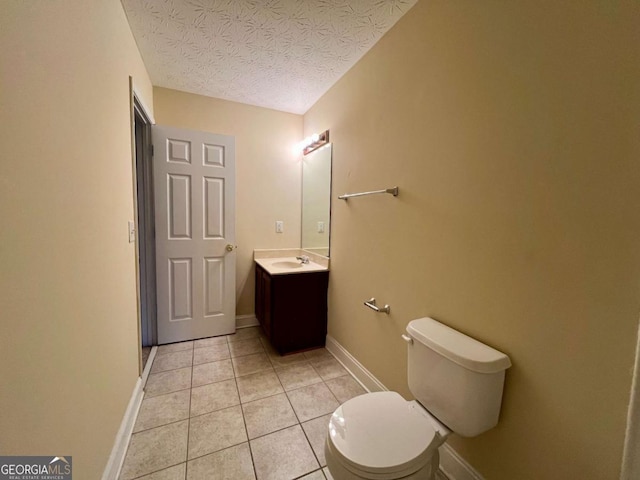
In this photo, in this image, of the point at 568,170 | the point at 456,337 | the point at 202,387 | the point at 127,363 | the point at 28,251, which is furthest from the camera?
the point at 202,387

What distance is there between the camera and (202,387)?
5.90 feet

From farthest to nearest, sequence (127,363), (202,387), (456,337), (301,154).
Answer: (301,154)
(202,387)
(127,363)
(456,337)

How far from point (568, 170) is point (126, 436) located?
2.25 m

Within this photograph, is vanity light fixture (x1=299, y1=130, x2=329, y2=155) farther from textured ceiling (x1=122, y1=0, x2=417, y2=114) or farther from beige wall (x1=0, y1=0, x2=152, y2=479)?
beige wall (x1=0, y1=0, x2=152, y2=479)

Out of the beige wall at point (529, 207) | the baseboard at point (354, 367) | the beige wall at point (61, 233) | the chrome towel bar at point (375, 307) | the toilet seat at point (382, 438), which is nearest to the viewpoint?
the beige wall at point (61, 233)

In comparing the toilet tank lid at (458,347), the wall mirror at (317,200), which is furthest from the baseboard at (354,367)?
the wall mirror at (317,200)

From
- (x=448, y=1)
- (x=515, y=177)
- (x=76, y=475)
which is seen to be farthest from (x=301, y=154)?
(x=76, y=475)

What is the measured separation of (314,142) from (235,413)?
229 cm

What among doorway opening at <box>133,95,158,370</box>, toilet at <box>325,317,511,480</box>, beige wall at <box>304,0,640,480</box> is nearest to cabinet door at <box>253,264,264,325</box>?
doorway opening at <box>133,95,158,370</box>

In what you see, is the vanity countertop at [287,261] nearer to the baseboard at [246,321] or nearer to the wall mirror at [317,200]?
the wall mirror at [317,200]

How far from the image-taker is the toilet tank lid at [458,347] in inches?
36.7

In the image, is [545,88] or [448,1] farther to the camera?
[448,1]

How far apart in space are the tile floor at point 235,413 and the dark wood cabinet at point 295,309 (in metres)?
0.12

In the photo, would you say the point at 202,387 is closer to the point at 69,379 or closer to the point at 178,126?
the point at 69,379
